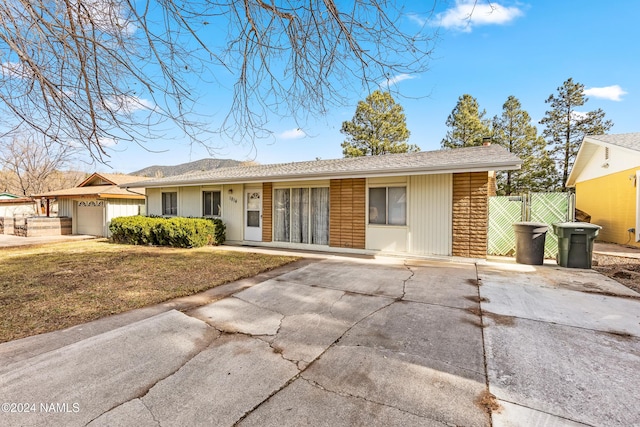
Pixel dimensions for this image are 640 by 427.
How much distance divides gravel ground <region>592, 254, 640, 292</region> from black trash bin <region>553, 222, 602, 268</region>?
42 centimetres

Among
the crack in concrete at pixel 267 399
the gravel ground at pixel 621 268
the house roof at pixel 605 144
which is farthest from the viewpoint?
the house roof at pixel 605 144

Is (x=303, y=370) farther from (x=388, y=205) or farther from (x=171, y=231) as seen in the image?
(x=171, y=231)

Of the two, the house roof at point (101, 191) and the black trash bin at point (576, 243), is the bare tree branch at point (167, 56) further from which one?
the house roof at point (101, 191)

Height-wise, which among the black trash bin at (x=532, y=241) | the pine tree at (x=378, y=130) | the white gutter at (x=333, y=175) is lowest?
the black trash bin at (x=532, y=241)

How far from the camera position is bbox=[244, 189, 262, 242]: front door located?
10.8 m

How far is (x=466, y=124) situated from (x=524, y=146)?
4729 mm

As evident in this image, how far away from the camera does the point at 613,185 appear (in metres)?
12.2

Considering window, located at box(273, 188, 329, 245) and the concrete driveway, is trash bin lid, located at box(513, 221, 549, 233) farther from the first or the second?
window, located at box(273, 188, 329, 245)

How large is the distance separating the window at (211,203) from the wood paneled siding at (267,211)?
2377 mm

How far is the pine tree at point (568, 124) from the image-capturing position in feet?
→ 76.9

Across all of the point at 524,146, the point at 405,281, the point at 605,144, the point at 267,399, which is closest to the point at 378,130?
the point at 524,146

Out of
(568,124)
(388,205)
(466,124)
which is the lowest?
(388,205)

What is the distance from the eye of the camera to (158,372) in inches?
99.3

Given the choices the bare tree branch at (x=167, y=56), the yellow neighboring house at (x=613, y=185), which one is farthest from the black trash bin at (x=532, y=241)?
the yellow neighboring house at (x=613, y=185)
